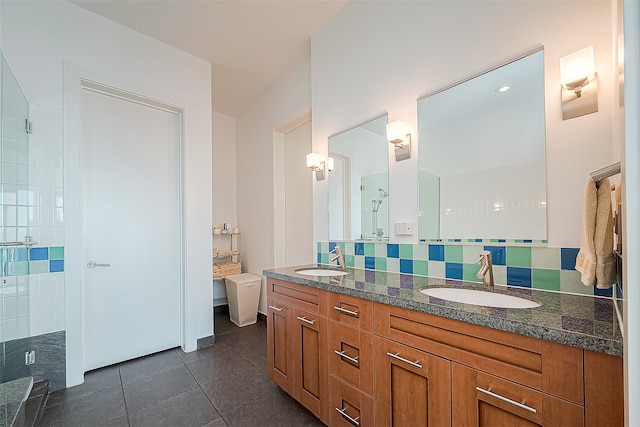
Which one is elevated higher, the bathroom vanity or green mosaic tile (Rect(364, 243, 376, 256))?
green mosaic tile (Rect(364, 243, 376, 256))

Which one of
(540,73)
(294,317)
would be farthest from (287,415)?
(540,73)

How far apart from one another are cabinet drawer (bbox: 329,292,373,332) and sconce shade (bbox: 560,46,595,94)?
133 cm

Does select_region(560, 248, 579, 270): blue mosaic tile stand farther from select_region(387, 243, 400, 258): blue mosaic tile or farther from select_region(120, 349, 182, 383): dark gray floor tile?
select_region(120, 349, 182, 383): dark gray floor tile

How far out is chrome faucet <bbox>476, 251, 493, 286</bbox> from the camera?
1368 millimetres

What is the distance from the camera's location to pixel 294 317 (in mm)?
1813

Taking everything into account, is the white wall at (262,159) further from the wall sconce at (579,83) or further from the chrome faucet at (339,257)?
the wall sconce at (579,83)

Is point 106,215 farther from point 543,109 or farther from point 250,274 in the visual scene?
point 543,109

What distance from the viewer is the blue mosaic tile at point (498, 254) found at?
55.2 inches

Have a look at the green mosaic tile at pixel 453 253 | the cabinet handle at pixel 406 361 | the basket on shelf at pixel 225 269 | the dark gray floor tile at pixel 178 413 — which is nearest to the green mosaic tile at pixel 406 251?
the green mosaic tile at pixel 453 253

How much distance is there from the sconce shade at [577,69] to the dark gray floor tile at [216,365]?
2.87 m

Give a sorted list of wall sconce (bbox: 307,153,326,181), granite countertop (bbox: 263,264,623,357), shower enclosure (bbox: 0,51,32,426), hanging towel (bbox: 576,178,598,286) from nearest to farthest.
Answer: granite countertop (bbox: 263,264,623,357)
hanging towel (bbox: 576,178,598,286)
shower enclosure (bbox: 0,51,32,426)
wall sconce (bbox: 307,153,326,181)

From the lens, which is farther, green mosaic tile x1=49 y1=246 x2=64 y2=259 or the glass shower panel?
green mosaic tile x1=49 y1=246 x2=64 y2=259

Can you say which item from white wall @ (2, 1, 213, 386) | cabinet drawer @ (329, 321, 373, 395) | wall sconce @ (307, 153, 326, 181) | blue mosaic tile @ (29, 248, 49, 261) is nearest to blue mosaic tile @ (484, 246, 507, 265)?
cabinet drawer @ (329, 321, 373, 395)

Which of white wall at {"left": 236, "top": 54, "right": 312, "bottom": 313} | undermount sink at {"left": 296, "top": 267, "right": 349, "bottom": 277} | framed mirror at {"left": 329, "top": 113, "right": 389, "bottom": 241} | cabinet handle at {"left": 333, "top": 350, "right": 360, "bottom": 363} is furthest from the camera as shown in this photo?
white wall at {"left": 236, "top": 54, "right": 312, "bottom": 313}
